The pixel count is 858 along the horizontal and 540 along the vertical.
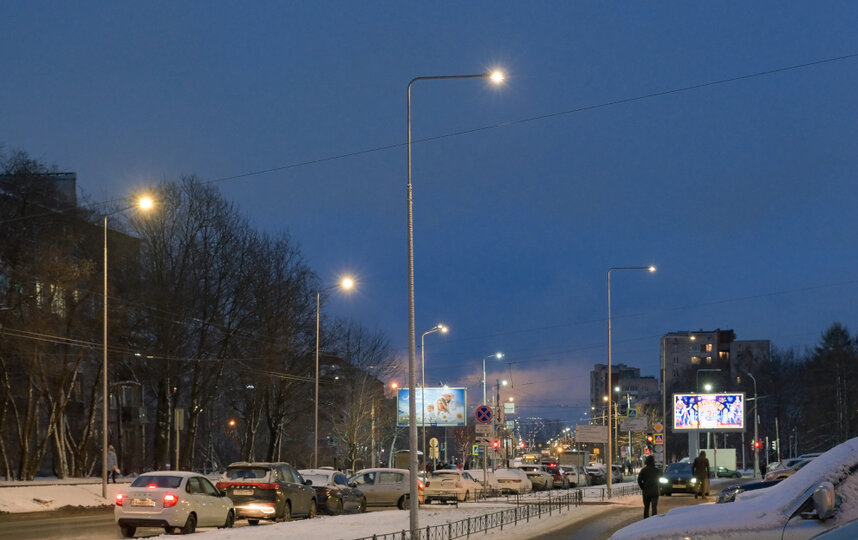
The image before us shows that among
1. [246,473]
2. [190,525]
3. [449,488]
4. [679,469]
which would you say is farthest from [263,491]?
[679,469]

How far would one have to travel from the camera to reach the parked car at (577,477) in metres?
65.4

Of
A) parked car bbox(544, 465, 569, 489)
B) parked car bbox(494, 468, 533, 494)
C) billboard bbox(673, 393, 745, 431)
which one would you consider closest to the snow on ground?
parked car bbox(494, 468, 533, 494)

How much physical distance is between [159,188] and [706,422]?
41.2 metres

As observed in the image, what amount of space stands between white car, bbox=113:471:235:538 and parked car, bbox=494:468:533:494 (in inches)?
1110

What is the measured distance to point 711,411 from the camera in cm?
7406

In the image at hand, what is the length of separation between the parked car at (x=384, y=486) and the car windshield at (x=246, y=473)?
9.18 m

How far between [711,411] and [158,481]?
56.3 meters

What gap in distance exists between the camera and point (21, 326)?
4412cm

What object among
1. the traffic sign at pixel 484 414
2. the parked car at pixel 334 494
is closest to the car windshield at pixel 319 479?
the parked car at pixel 334 494

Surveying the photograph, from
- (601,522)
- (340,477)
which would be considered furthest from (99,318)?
(601,522)

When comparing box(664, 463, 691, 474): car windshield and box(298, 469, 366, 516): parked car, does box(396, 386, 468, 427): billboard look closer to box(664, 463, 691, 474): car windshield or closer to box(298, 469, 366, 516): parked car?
box(664, 463, 691, 474): car windshield

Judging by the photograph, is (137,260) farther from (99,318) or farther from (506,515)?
(506,515)

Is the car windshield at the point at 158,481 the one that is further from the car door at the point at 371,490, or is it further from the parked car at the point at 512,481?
the parked car at the point at 512,481

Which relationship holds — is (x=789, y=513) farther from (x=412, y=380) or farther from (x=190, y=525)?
(x=190, y=525)
